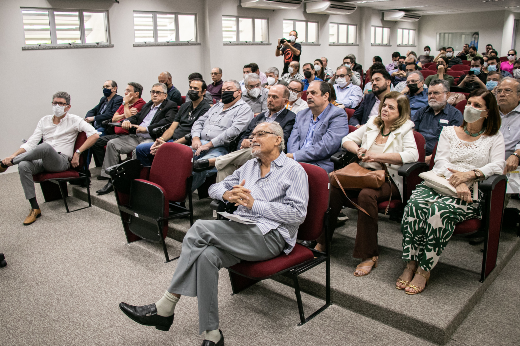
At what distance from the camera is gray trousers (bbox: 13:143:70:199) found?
3.99 m

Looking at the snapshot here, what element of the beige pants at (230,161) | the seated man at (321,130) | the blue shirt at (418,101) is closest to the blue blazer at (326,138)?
the seated man at (321,130)

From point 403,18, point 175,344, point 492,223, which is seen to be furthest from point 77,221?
point 403,18

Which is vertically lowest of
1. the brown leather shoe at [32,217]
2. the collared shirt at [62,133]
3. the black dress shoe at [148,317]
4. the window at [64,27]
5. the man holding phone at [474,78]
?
the brown leather shoe at [32,217]

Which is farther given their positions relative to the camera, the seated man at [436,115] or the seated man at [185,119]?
the seated man at [185,119]

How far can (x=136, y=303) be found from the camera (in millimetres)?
2576

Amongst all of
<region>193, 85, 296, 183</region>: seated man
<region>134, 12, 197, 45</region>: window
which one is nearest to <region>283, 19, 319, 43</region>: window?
<region>134, 12, 197, 45</region>: window

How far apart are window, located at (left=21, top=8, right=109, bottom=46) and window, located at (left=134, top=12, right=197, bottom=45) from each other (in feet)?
2.54

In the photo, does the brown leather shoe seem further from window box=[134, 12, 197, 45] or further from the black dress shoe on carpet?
window box=[134, 12, 197, 45]

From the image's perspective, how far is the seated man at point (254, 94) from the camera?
192 inches

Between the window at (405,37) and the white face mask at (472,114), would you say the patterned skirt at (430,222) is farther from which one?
the window at (405,37)

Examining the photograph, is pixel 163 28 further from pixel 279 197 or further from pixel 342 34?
pixel 342 34

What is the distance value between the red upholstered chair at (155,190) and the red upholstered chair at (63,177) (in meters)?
1.19

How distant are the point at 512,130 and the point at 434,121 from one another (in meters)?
0.59

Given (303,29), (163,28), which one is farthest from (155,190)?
(303,29)
